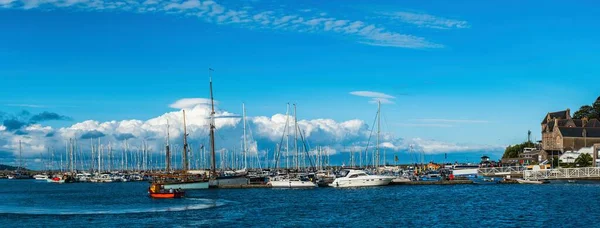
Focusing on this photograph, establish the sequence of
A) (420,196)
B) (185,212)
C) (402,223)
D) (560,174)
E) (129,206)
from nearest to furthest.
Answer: (402,223)
(185,212)
(129,206)
(420,196)
(560,174)

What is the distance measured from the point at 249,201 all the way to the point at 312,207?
1342 centimetres

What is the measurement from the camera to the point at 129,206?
85.1 meters

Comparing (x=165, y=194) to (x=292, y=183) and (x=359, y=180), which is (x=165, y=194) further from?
(x=359, y=180)

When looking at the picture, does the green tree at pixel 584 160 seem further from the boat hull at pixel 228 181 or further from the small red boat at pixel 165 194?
the small red boat at pixel 165 194

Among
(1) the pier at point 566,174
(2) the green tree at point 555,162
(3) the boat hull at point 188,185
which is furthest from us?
(2) the green tree at point 555,162

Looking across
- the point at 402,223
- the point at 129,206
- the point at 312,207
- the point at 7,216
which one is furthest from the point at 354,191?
the point at 7,216

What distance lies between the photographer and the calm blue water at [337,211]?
63.1 m

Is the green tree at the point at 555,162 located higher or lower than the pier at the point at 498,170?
higher

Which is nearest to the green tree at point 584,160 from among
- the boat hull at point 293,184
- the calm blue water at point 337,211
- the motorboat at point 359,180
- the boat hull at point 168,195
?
the calm blue water at point 337,211

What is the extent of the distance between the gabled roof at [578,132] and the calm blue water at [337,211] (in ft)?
327

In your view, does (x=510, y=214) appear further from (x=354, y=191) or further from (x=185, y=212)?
(x=354, y=191)

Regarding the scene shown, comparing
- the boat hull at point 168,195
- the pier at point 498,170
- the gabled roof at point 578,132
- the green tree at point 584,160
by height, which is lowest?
the pier at point 498,170

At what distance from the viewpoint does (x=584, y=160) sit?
153750 millimetres

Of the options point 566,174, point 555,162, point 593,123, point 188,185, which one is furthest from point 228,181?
point 593,123
